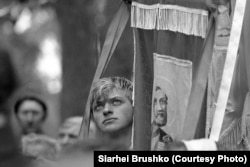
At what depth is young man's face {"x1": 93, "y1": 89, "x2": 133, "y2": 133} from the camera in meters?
1.37

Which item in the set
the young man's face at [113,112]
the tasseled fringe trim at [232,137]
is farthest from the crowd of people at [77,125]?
the tasseled fringe trim at [232,137]

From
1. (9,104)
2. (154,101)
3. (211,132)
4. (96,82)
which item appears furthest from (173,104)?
(9,104)

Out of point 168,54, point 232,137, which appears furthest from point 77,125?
point 232,137

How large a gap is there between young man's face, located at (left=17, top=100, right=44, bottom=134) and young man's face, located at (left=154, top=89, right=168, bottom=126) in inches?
14.9

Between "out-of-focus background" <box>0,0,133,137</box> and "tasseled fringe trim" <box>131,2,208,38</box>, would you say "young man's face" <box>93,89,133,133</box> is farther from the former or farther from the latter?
"tasseled fringe trim" <box>131,2,208,38</box>

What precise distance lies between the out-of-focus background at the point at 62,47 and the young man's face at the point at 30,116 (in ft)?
0.14

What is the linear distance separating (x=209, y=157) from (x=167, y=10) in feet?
1.63

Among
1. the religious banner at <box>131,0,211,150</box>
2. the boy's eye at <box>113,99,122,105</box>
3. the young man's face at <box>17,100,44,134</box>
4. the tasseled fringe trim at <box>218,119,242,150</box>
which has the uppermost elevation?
the religious banner at <box>131,0,211,150</box>

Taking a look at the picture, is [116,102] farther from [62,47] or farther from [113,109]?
[62,47]

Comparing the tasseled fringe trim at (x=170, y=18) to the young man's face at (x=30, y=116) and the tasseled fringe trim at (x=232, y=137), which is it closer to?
the tasseled fringe trim at (x=232, y=137)

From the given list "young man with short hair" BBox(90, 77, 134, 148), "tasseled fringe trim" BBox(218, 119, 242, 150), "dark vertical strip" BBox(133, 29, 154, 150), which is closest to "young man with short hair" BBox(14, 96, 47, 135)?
"young man with short hair" BBox(90, 77, 134, 148)

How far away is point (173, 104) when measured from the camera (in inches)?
54.1

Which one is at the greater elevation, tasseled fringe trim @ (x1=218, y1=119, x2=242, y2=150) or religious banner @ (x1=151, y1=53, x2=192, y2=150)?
religious banner @ (x1=151, y1=53, x2=192, y2=150)

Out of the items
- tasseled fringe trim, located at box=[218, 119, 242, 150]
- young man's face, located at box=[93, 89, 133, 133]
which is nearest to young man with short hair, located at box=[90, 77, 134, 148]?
young man's face, located at box=[93, 89, 133, 133]
